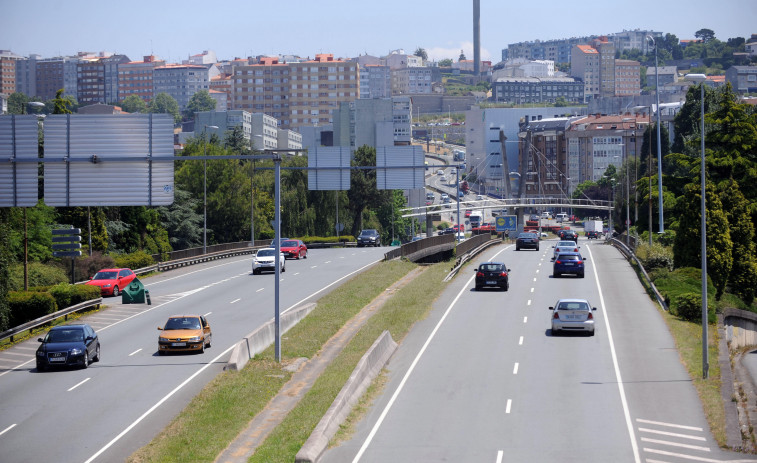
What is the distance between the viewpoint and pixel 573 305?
38.7 meters

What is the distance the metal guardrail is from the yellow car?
717cm

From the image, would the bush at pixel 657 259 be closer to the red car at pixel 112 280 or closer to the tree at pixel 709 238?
the tree at pixel 709 238

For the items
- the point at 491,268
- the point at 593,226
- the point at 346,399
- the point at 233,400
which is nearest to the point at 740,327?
the point at 491,268

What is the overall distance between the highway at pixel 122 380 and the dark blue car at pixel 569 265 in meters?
14.3

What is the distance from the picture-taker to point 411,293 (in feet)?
168

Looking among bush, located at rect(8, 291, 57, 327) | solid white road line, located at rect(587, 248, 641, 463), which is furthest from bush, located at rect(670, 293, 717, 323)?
bush, located at rect(8, 291, 57, 327)

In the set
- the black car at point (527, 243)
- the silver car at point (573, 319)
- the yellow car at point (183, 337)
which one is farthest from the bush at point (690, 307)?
the black car at point (527, 243)

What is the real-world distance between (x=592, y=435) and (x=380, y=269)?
40.4 meters

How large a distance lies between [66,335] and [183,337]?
4.00 meters

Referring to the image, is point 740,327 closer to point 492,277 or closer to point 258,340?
point 492,277

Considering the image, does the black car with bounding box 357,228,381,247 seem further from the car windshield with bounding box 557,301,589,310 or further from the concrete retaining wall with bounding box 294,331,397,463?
the concrete retaining wall with bounding box 294,331,397,463

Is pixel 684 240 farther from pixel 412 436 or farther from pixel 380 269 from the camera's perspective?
pixel 412 436

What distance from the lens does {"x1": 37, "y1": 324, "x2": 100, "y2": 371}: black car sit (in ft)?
103

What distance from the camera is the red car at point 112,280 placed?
52.0 metres
